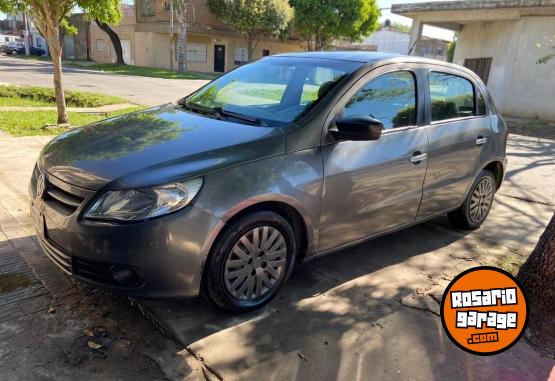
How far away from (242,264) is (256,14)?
33864mm

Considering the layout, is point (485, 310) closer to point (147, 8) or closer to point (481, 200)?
point (481, 200)

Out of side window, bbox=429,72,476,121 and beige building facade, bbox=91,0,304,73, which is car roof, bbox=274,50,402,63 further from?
beige building facade, bbox=91,0,304,73

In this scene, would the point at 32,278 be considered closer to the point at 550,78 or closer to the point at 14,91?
the point at 14,91

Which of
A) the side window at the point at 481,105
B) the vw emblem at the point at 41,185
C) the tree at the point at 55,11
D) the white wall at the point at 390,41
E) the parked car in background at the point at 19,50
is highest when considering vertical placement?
the white wall at the point at 390,41

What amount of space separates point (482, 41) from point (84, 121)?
559 inches

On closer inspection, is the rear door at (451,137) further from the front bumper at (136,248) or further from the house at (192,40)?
the house at (192,40)

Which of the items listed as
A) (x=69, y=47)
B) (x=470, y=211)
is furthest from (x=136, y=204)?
(x=69, y=47)

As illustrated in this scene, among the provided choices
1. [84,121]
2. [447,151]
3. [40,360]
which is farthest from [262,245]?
[84,121]

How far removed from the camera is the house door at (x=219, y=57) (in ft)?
135

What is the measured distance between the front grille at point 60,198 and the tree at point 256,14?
1323 inches

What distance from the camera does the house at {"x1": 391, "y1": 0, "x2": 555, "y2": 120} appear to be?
49.4 feet

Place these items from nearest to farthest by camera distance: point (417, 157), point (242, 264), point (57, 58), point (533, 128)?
point (242, 264), point (417, 157), point (57, 58), point (533, 128)

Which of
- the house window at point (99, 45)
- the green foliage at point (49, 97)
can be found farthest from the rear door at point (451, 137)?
the house window at point (99, 45)

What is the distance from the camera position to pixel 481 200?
489 centimetres
